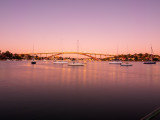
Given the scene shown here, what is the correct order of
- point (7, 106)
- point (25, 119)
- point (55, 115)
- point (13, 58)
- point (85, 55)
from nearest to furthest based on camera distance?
point (25, 119), point (55, 115), point (7, 106), point (85, 55), point (13, 58)

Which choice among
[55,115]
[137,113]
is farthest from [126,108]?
[55,115]

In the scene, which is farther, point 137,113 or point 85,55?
point 85,55

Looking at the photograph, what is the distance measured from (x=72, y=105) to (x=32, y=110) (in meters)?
1.99

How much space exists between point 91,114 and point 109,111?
0.98 metres

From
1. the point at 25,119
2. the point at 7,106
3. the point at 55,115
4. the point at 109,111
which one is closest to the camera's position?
the point at 25,119

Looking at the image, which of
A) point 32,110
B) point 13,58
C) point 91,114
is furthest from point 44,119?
point 13,58

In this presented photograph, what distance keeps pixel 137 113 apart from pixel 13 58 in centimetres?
20391

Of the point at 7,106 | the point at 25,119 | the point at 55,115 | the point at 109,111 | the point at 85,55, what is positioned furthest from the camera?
the point at 85,55

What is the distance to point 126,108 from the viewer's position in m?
7.14

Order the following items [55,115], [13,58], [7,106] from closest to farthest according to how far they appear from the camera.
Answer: [55,115]
[7,106]
[13,58]

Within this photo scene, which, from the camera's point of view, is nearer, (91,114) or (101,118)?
(101,118)

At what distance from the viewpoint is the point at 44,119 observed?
5703 mm

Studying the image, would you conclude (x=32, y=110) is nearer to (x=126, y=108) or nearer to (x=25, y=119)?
(x=25, y=119)

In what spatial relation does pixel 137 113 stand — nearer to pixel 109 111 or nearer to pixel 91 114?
pixel 109 111
